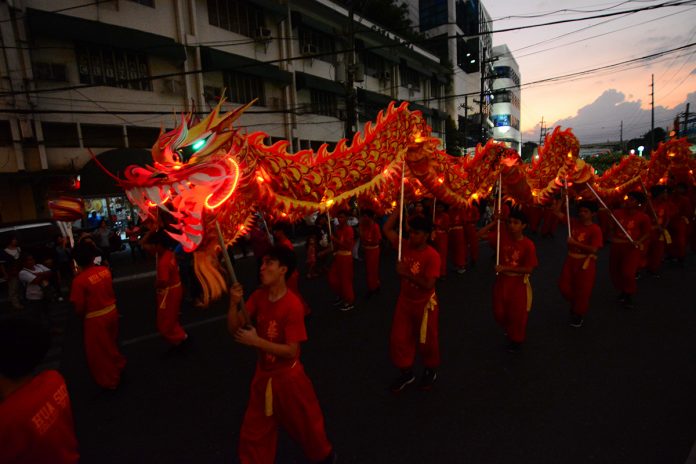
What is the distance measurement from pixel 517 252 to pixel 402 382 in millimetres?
1906

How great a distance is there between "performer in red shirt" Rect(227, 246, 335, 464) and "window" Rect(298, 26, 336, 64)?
16.8 meters

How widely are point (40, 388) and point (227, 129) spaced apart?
7.54ft

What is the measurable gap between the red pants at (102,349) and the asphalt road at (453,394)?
183 millimetres

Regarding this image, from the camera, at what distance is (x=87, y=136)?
1178cm

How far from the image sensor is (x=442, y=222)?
27.0 ft

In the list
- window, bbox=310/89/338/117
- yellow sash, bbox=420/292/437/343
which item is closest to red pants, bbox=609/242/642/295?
yellow sash, bbox=420/292/437/343

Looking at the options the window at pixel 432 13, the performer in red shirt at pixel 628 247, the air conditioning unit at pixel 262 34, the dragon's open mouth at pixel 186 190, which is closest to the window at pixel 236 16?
the air conditioning unit at pixel 262 34

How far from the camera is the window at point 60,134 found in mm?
11055

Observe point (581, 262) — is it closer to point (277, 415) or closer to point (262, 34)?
point (277, 415)

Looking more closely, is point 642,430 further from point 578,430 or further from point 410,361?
point 410,361

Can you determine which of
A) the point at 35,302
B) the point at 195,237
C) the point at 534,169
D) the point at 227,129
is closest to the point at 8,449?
the point at 195,237

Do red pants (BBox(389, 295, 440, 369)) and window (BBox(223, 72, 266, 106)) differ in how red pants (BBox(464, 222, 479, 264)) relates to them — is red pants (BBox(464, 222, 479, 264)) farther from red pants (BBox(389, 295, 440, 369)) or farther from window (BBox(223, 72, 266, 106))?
window (BBox(223, 72, 266, 106))

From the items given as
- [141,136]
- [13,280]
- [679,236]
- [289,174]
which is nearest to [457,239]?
[679,236]

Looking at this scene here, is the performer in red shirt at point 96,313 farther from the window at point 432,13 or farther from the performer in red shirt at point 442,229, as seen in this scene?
the window at point 432,13
